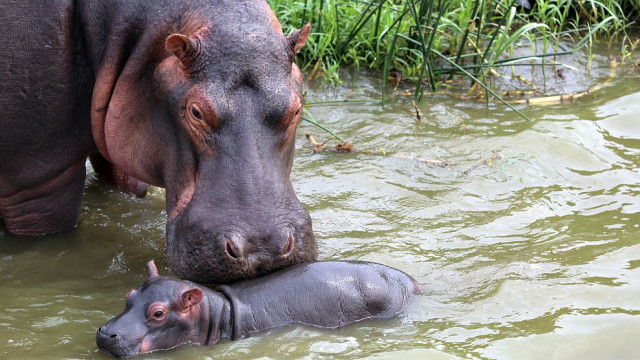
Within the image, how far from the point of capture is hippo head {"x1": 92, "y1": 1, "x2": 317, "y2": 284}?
13.0ft

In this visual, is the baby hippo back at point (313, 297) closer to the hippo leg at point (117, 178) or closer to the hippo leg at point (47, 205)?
the hippo leg at point (47, 205)

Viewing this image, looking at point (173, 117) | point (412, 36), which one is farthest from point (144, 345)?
point (412, 36)

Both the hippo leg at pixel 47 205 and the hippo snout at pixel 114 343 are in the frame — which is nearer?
the hippo snout at pixel 114 343

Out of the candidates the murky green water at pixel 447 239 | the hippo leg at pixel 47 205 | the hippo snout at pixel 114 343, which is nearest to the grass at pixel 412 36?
the murky green water at pixel 447 239

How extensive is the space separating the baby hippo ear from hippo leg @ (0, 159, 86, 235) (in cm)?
140

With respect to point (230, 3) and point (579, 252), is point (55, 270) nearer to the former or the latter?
point (230, 3)

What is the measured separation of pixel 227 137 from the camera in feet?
13.3

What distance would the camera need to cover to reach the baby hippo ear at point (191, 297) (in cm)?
378

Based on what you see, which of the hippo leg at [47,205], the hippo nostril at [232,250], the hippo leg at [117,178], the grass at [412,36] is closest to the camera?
the hippo nostril at [232,250]

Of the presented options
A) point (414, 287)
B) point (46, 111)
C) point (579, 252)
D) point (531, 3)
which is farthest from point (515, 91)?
point (46, 111)

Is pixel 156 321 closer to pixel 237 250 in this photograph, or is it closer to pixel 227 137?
pixel 237 250

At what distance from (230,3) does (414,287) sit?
4.70 ft

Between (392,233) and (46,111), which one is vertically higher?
(46,111)

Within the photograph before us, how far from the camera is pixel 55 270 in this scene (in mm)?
4746
